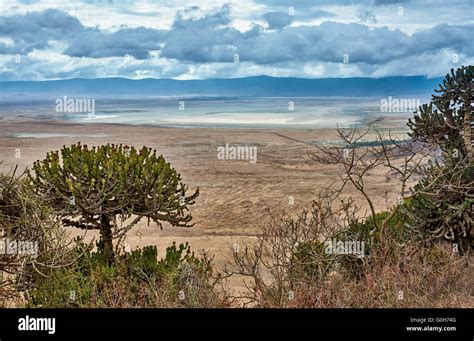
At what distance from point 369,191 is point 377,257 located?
48.7 feet

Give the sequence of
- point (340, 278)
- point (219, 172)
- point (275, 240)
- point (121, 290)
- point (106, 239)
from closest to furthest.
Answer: point (121, 290) < point (340, 278) < point (275, 240) < point (106, 239) < point (219, 172)

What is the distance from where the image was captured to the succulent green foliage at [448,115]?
11844mm

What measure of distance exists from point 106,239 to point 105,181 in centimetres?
164

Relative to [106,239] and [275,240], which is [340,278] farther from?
[106,239]

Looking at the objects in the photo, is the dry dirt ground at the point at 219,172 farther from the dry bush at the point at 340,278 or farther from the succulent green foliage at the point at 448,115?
the dry bush at the point at 340,278

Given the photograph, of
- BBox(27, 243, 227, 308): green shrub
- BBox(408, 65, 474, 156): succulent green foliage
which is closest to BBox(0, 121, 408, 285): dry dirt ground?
BBox(408, 65, 474, 156): succulent green foliage

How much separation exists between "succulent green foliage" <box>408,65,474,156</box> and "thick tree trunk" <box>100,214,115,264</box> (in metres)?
6.23

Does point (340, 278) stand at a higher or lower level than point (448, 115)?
lower

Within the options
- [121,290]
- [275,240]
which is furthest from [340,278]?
[121,290]

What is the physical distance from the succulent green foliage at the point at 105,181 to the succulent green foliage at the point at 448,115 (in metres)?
5.07

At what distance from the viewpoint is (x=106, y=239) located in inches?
472

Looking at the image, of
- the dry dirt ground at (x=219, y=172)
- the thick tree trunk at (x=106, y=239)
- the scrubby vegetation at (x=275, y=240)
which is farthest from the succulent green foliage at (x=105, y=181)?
the dry dirt ground at (x=219, y=172)

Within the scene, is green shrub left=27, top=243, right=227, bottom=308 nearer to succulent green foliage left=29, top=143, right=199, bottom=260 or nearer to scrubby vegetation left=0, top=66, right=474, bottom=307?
scrubby vegetation left=0, top=66, right=474, bottom=307
